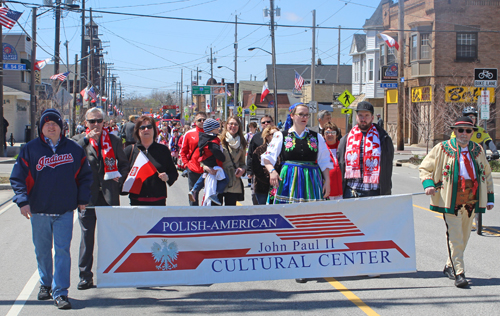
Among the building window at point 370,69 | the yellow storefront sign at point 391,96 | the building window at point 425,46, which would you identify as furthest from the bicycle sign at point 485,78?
the building window at point 370,69

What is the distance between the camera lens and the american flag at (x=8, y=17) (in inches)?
813

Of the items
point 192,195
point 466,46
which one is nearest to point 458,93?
point 466,46

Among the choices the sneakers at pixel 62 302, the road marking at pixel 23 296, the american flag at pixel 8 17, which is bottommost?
the road marking at pixel 23 296

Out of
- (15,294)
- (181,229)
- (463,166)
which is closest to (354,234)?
(463,166)

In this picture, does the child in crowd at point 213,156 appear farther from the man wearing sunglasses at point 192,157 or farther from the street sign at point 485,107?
the street sign at point 485,107

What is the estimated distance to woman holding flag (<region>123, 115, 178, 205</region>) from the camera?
618 centimetres

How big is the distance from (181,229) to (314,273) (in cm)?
151

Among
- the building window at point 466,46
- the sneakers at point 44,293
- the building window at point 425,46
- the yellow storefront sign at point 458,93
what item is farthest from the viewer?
the building window at point 425,46

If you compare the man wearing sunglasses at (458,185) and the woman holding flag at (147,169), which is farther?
the woman holding flag at (147,169)

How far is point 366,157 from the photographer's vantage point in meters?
6.36

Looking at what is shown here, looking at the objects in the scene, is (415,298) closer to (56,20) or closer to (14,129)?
(56,20)

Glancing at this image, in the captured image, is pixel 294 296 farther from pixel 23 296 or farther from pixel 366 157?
pixel 23 296

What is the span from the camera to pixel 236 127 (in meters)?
7.75

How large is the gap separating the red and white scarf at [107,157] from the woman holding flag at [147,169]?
0.21 m
